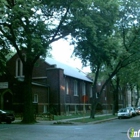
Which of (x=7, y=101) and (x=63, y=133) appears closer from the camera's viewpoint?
(x=63, y=133)

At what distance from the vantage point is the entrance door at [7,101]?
39594mm

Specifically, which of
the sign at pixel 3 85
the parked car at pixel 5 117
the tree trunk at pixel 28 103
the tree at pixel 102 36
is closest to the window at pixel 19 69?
the sign at pixel 3 85

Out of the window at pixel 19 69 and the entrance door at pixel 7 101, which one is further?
the window at pixel 19 69

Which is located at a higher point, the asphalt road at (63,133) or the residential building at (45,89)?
the residential building at (45,89)

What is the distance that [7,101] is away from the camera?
3969 cm

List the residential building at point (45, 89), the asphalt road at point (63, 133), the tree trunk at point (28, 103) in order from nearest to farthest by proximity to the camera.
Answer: the asphalt road at point (63, 133), the tree trunk at point (28, 103), the residential building at point (45, 89)

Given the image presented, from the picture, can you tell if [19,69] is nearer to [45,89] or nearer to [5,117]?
[45,89]

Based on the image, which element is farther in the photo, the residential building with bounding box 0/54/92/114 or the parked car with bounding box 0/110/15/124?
the residential building with bounding box 0/54/92/114

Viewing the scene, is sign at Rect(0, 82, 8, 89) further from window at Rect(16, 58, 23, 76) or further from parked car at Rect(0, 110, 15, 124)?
parked car at Rect(0, 110, 15, 124)

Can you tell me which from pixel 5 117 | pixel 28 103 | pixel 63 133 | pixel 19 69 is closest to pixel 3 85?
pixel 19 69

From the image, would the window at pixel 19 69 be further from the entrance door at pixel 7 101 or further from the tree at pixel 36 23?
the tree at pixel 36 23

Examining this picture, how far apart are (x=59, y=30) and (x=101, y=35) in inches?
156

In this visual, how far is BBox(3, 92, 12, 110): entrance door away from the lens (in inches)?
1559

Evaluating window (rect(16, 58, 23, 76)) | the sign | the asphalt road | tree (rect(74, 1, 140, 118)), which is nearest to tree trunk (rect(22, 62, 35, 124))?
tree (rect(74, 1, 140, 118))
